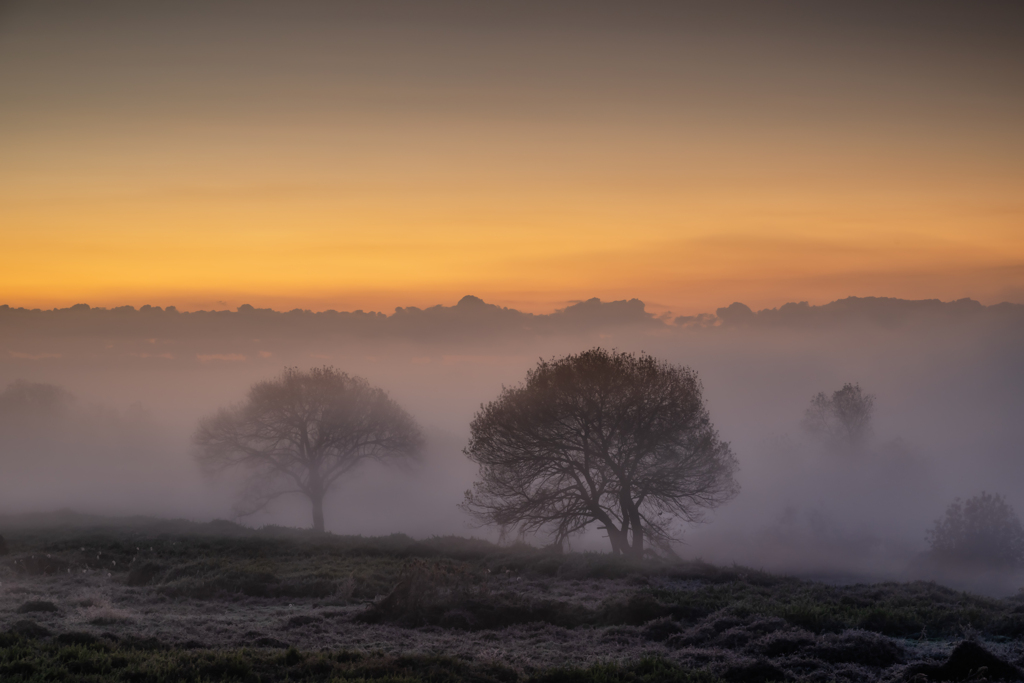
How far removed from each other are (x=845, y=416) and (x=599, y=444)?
73.4 meters

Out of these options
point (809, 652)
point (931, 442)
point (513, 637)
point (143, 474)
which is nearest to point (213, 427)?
point (513, 637)

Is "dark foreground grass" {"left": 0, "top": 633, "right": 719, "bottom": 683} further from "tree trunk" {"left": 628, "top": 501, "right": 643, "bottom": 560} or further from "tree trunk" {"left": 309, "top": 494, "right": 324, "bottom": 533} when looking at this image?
"tree trunk" {"left": 309, "top": 494, "right": 324, "bottom": 533}

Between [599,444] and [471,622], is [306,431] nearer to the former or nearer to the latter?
[599,444]

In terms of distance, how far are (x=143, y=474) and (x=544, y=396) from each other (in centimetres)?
10529

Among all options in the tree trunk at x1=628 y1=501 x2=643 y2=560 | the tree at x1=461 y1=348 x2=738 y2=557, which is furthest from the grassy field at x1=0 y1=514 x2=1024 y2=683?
the tree at x1=461 y1=348 x2=738 y2=557

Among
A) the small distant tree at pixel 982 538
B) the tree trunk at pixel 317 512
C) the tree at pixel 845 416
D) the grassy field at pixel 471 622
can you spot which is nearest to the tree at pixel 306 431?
the tree trunk at pixel 317 512

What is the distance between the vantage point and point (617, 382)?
1344 inches

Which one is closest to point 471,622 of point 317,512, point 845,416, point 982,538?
point 317,512

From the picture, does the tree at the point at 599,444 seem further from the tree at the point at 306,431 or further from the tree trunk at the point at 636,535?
the tree at the point at 306,431

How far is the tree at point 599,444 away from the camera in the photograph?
34.1m

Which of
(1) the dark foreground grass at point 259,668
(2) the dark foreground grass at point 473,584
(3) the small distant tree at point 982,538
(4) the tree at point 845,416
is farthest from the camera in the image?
(4) the tree at point 845,416

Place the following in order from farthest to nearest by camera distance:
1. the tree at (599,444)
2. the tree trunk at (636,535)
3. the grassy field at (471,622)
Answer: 1. the tree at (599,444)
2. the tree trunk at (636,535)
3. the grassy field at (471,622)

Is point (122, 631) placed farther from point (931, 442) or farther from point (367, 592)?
point (931, 442)

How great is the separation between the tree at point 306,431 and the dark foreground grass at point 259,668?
123 feet
